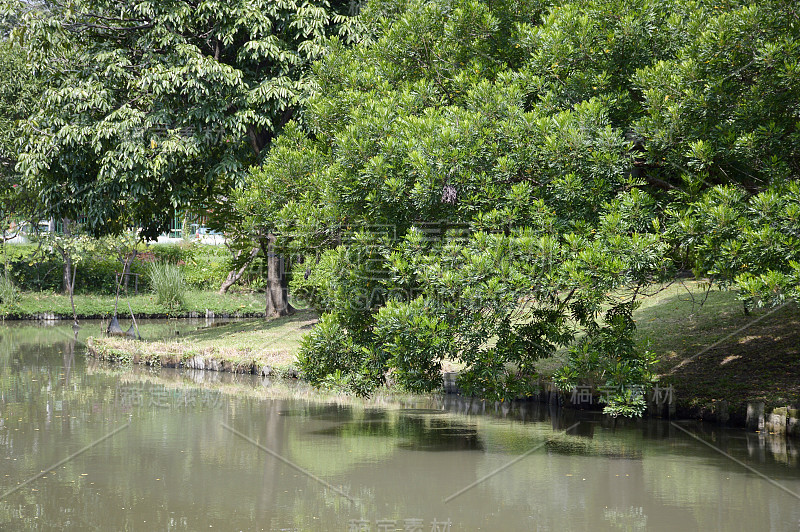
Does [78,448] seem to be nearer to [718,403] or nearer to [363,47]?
[363,47]

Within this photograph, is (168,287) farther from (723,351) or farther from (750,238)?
(750,238)

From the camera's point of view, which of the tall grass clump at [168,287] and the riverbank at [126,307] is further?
the tall grass clump at [168,287]

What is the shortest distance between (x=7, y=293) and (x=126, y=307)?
12.6 feet

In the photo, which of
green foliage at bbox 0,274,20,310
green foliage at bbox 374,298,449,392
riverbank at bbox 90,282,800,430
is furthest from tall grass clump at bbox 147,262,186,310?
green foliage at bbox 374,298,449,392

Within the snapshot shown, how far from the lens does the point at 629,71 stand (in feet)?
29.2

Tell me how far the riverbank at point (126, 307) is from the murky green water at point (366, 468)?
14.7 metres

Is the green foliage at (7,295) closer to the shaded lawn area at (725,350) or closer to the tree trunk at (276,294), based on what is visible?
the tree trunk at (276,294)

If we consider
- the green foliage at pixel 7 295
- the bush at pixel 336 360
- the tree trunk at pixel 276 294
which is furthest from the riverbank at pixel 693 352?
the green foliage at pixel 7 295

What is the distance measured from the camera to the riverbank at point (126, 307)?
26625mm

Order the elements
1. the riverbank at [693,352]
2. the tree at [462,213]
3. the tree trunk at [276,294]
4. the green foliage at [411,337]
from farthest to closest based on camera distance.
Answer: the tree trunk at [276,294] → the riverbank at [693,352] → the green foliage at [411,337] → the tree at [462,213]

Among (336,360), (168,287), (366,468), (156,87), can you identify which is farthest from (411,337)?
(168,287)

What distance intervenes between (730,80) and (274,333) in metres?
12.5

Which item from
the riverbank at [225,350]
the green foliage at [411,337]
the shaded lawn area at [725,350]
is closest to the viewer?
the green foliage at [411,337]

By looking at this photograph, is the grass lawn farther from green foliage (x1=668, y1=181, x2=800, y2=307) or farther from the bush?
the bush
